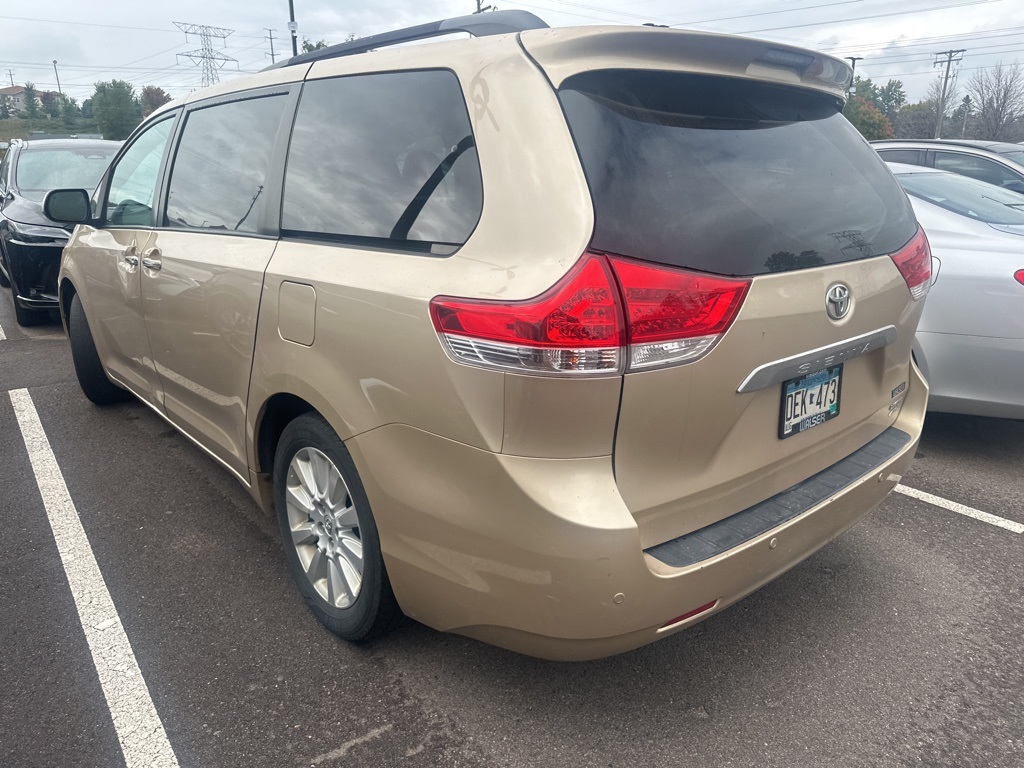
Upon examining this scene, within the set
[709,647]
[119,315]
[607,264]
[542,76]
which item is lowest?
[709,647]

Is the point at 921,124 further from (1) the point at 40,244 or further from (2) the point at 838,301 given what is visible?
(2) the point at 838,301

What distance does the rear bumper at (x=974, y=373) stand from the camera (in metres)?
3.72

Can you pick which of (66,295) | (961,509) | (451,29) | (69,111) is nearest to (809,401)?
(451,29)

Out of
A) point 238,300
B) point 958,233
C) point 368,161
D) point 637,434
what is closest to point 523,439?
point 637,434

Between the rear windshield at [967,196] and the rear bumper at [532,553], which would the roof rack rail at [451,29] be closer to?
the rear bumper at [532,553]

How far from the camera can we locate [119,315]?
395 centimetres

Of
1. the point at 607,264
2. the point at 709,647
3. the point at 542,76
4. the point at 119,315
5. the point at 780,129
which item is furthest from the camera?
the point at 119,315

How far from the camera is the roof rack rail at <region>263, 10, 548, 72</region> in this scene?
2.15m

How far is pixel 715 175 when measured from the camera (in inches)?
77.3

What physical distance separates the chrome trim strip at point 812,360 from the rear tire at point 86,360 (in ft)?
13.3

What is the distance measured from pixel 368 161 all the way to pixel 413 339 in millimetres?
695

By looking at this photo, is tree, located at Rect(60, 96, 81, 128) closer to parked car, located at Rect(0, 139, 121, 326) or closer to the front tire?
parked car, located at Rect(0, 139, 121, 326)

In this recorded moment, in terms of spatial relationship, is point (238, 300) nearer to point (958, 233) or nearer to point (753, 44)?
point (753, 44)

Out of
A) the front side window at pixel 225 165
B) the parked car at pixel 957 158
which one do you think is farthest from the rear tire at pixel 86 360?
the parked car at pixel 957 158
